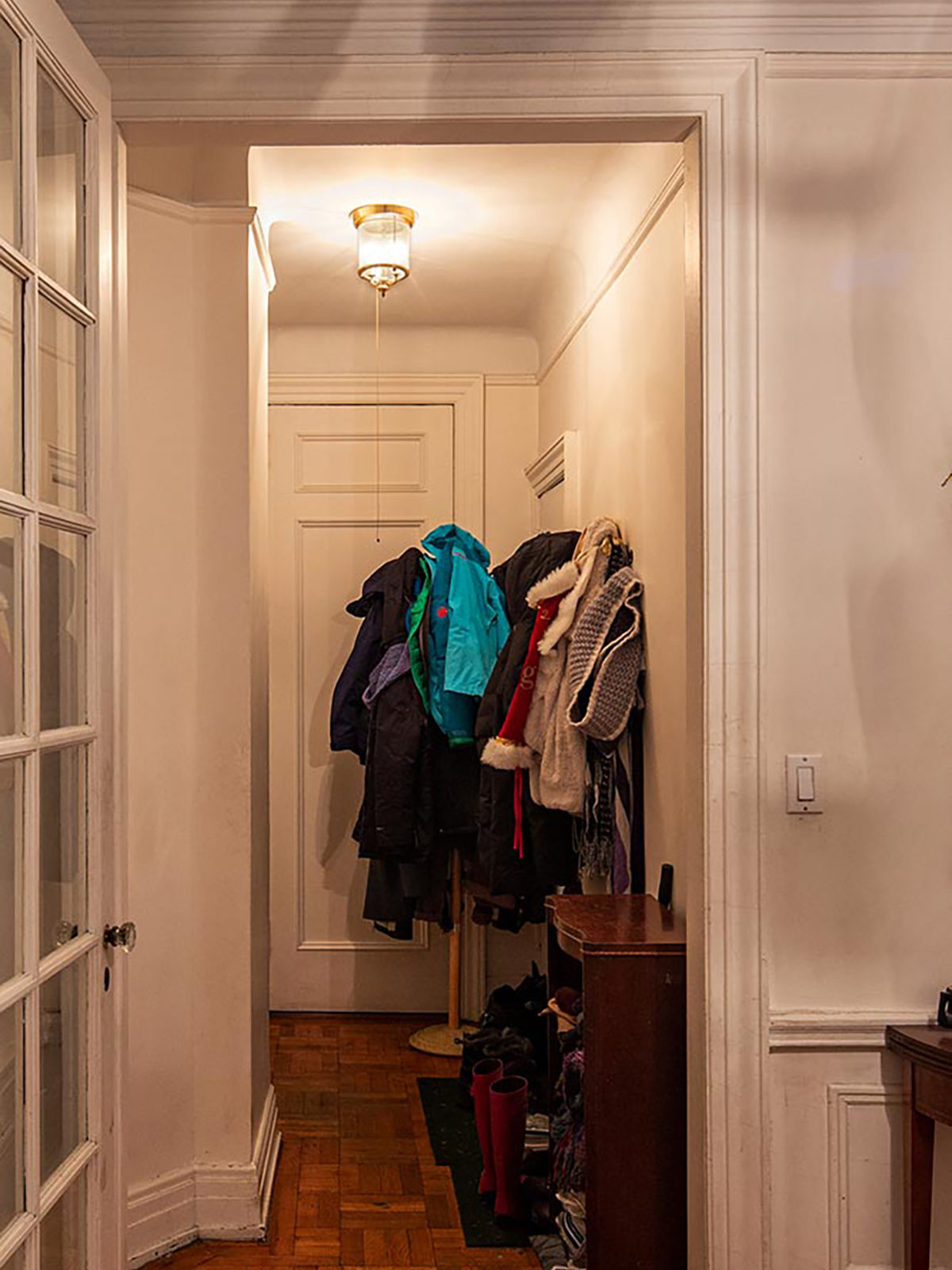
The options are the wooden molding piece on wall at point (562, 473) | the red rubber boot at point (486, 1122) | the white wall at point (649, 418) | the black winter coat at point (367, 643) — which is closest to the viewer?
the white wall at point (649, 418)

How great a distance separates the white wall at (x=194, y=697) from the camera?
3.00 metres

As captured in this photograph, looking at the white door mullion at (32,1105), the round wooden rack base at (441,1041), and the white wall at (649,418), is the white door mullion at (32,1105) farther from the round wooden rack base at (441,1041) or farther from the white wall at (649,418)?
the round wooden rack base at (441,1041)

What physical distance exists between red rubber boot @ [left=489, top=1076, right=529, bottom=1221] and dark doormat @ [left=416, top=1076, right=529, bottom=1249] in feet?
0.19

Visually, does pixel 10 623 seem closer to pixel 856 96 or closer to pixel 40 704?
pixel 40 704

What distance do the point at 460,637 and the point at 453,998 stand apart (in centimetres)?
137

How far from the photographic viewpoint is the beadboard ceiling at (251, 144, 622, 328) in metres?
3.41

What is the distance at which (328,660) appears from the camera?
200 inches

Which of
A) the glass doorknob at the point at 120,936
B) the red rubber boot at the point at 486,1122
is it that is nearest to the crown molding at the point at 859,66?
the glass doorknob at the point at 120,936

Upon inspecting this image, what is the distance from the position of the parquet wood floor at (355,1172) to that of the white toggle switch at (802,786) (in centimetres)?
138

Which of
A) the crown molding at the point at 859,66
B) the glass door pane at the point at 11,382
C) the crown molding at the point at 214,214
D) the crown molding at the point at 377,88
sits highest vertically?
the crown molding at the point at 214,214

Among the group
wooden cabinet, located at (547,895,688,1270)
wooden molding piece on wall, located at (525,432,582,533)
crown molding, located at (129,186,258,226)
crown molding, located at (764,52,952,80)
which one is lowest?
wooden cabinet, located at (547,895,688,1270)

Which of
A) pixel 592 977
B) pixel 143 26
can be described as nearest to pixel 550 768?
pixel 592 977

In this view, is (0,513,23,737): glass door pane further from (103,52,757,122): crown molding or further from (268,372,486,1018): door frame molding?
(268,372,486,1018): door frame molding

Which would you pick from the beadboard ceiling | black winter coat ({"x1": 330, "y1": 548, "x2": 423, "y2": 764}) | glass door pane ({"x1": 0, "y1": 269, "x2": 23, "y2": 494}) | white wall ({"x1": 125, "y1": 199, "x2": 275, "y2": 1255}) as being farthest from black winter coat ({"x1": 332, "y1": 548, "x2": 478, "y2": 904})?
glass door pane ({"x1": 0, "y1": 269, "x2": 23, "y2": 494})
